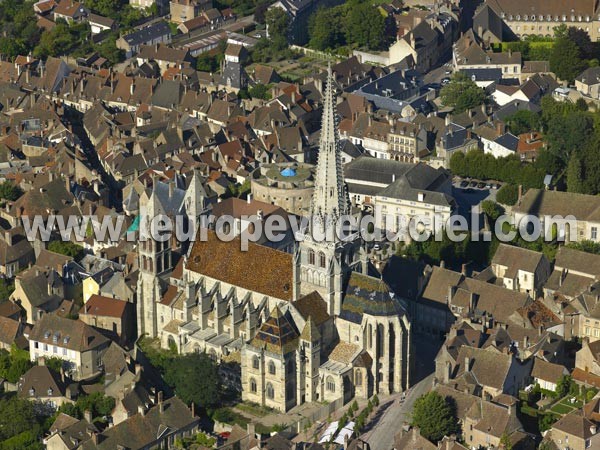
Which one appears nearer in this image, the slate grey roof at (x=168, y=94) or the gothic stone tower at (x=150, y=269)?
the gothic stone tower at (x=150, y=269)

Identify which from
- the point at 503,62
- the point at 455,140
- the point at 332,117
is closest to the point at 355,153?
the point at 455,140

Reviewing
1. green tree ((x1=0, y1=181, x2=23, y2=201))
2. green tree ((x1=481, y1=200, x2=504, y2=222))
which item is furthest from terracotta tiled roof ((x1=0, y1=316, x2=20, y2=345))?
green tree ((x1=481, y1=200, x2=504, y2=222))

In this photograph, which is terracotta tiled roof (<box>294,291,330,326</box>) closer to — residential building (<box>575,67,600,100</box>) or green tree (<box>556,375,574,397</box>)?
green tree (<box>556,375,574,397</box>)

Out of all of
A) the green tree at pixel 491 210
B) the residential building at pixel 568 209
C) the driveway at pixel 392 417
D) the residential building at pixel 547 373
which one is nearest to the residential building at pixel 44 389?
the driveway at pixel 392 417

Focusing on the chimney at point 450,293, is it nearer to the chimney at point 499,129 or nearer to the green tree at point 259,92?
the chimney at point 499,129

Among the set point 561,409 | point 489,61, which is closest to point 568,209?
point 561,409

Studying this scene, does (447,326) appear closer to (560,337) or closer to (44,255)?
(560,337)
